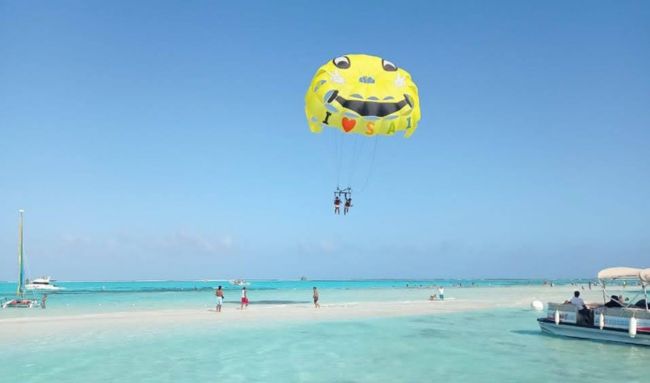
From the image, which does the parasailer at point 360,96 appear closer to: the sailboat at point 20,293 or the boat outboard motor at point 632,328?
the boat outboard motor at point 632,328

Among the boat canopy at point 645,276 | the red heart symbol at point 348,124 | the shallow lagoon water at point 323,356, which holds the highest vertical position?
the red heart symbol at point 348,124

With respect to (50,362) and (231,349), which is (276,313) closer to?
(231,349)

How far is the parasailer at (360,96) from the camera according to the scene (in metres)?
22.2

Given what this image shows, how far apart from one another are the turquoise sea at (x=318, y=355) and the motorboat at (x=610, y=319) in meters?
0.58

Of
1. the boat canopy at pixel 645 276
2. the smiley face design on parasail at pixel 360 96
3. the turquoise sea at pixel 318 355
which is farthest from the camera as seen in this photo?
the smiley face design on parasail at pixel 360 96

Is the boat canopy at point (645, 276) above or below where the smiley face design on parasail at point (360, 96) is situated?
below

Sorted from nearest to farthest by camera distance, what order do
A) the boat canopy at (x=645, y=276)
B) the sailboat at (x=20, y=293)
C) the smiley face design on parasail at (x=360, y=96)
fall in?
1. the boat canopy at (x=645, y=276)
2. the smiley face design on parasail at (x=360, y=96)
3. the sailboat at (x=20, y=293)

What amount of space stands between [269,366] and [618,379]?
989 cm

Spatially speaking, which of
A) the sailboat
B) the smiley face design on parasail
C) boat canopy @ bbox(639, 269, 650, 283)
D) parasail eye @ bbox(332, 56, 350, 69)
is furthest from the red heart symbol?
the sailboat

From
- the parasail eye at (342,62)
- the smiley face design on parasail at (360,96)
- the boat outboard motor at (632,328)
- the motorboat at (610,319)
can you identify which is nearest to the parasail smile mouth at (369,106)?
the smiley face design on parasail at (360,96)

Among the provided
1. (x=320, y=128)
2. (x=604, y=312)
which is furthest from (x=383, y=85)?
(x=604, y=312)

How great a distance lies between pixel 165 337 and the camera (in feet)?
76.7

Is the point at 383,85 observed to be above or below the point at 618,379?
above

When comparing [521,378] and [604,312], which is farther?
[604,312]
